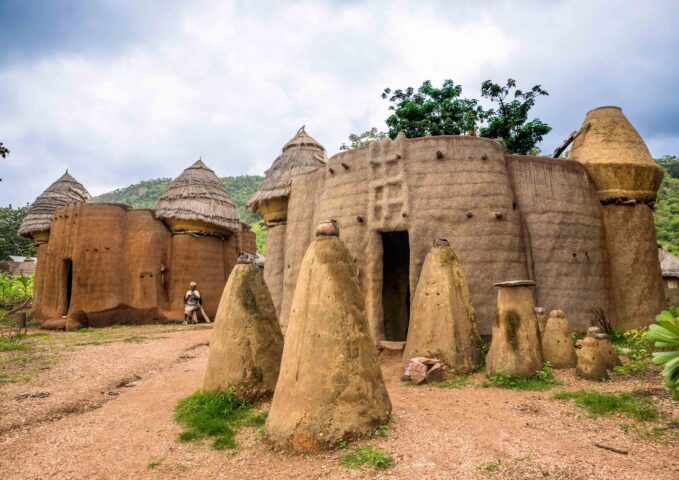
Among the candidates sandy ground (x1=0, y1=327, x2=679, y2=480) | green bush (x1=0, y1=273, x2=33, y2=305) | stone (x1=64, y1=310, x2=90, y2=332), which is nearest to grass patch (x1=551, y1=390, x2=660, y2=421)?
sandy ground (x1=0, y1=327, x2=679, y2=480)

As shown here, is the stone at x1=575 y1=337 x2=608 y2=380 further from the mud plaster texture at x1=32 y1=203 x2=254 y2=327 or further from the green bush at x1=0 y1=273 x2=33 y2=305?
the green bush at x1=0 y1=273 x2=33 y2=305

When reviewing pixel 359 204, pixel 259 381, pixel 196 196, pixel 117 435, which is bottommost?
pixel 117 435

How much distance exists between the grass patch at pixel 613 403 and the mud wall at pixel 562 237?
279 centimetres

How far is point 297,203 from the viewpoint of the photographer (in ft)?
33.4

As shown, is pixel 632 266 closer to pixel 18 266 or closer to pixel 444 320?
pixel 444 320

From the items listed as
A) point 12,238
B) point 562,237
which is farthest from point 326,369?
point 12,238

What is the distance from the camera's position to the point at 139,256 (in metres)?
14.1

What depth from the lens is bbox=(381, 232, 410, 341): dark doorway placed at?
32.6 feet

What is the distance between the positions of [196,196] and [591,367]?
43.2 ft

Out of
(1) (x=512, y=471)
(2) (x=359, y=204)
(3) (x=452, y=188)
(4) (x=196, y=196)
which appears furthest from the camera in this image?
(4) (x=196, y=196)

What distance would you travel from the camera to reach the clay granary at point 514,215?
Result: 7.50 m

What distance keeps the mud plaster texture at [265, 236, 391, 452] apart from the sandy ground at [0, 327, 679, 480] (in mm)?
166

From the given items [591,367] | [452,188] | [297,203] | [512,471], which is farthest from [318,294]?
[297,203]

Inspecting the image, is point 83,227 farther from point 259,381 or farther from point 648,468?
point 648,468
